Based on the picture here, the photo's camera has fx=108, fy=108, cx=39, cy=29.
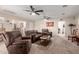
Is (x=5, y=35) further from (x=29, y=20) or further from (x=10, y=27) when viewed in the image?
(x=29, y=20)

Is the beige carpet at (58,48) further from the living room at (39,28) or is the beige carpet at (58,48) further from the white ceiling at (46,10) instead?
the white ceiling at (46,10)

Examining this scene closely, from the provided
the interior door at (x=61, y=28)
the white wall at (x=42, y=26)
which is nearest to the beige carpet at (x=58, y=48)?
the interior door at (x=61, y=28)

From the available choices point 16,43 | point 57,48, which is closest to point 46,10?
point 57,48

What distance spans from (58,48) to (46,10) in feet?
3.17

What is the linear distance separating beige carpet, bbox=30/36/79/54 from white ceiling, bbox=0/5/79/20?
2.01ft

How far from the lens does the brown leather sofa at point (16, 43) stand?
99.3 inches

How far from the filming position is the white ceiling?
2.56 metres

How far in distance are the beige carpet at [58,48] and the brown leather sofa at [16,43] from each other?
169mm

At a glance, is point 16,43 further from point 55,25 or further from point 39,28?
point 55,25

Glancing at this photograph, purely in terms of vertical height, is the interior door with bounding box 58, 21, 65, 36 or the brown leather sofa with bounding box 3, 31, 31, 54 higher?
the interior door with bounding box 58, 21, 65, 36

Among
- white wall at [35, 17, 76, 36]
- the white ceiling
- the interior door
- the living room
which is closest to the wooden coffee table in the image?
the living room

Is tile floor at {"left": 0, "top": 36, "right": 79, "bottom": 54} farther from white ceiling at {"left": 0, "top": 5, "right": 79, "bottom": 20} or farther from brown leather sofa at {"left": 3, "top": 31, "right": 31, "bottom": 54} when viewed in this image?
white ceiling at {"left": 0, "top": 5, "right": 79, "bottom": 20}

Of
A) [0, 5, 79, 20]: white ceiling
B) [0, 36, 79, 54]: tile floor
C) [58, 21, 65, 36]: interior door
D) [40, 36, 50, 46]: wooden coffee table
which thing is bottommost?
[0, 36, 79, 54]: tile floor
